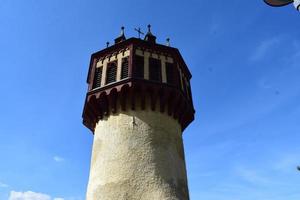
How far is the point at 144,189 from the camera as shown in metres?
11.0

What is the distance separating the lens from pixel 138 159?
11.7 metres

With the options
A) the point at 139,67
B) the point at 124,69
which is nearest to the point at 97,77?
the point at 124,69

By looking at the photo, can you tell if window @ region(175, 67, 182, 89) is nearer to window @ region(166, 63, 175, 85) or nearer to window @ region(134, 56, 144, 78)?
window @ region(166, 63, 175, 85)

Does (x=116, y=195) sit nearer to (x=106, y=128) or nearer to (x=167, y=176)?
(x=167, y=176)

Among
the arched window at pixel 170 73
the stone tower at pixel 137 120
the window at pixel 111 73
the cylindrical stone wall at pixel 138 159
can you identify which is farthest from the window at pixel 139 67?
the cylindrical stone wall at pixel 138 159

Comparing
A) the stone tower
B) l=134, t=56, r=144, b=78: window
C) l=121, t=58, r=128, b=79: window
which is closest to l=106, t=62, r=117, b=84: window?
the stone tower

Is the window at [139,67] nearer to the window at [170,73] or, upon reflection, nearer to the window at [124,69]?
the window at [124,69]

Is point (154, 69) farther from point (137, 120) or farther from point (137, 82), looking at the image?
point (137, 120)

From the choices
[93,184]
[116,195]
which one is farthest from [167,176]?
[93,184]

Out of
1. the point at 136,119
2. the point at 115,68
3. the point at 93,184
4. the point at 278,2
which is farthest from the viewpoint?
the point at 115,68

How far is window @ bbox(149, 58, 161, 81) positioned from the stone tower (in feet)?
0.16

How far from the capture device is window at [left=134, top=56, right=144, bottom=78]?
46.4ft

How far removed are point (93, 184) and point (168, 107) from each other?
454 centimetres

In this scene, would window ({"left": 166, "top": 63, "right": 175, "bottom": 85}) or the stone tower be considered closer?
the stone tower
